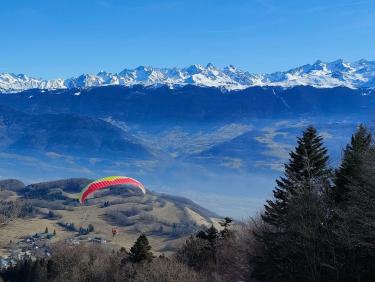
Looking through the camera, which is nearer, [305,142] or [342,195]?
[342,195]

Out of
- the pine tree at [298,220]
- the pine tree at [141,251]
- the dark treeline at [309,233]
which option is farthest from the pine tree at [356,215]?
the pine tree at [141,251]

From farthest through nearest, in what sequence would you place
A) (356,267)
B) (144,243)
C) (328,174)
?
1. (144,243)
2. (328,174)
3. (356,267)

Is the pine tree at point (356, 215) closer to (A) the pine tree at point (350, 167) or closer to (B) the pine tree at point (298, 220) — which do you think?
(A) the pine tree at point (350, 167)

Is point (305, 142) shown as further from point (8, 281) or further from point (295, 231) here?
point (8, 281)

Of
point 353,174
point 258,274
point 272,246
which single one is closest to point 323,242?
point 353,174

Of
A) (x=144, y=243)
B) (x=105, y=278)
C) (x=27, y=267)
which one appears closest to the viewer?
(x=144, y=243)

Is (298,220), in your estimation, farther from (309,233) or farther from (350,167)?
(350,167)

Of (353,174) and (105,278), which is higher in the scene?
(353,174)
